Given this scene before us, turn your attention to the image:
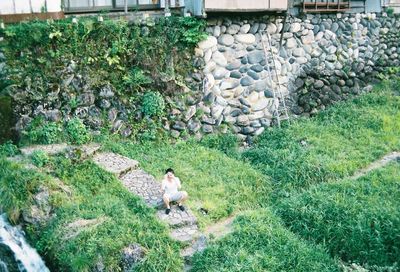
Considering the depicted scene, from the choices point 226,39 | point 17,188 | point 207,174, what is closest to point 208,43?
point 226,39

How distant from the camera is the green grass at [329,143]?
34.8 feet

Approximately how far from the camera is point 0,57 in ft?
33.2

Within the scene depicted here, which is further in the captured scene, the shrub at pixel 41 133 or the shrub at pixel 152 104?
the shrub at pixel 152 104

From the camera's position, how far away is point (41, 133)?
33.7ft

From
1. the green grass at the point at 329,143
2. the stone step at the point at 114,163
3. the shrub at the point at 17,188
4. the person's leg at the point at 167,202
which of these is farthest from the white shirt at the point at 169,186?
the green grass at the point at 329,143

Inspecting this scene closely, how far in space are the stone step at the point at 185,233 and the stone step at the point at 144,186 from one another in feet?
2.22

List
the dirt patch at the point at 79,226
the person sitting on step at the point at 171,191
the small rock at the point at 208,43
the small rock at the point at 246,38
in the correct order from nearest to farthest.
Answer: the dirt patch at the point at 79,226 < the person sitting on step at the point at 171,191 < the small rock at the point at 208,43 < the small rock at the point at 246,38

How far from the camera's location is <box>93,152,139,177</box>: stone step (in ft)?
32.3

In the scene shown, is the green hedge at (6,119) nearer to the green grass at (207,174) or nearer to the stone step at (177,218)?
the green grass at (207,174)

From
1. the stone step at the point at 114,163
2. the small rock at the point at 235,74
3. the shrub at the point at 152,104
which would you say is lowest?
the stone step at the point at 114,163

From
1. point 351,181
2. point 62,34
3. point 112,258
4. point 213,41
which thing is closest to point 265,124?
point 213,41

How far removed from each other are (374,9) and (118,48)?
8592mm

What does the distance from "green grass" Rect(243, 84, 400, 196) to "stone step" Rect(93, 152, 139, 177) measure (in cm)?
292

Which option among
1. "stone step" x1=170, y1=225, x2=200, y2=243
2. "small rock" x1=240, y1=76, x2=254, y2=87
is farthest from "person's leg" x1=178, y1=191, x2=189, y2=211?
"small rock" x1=240, y1=76, x2=254, y2=87
